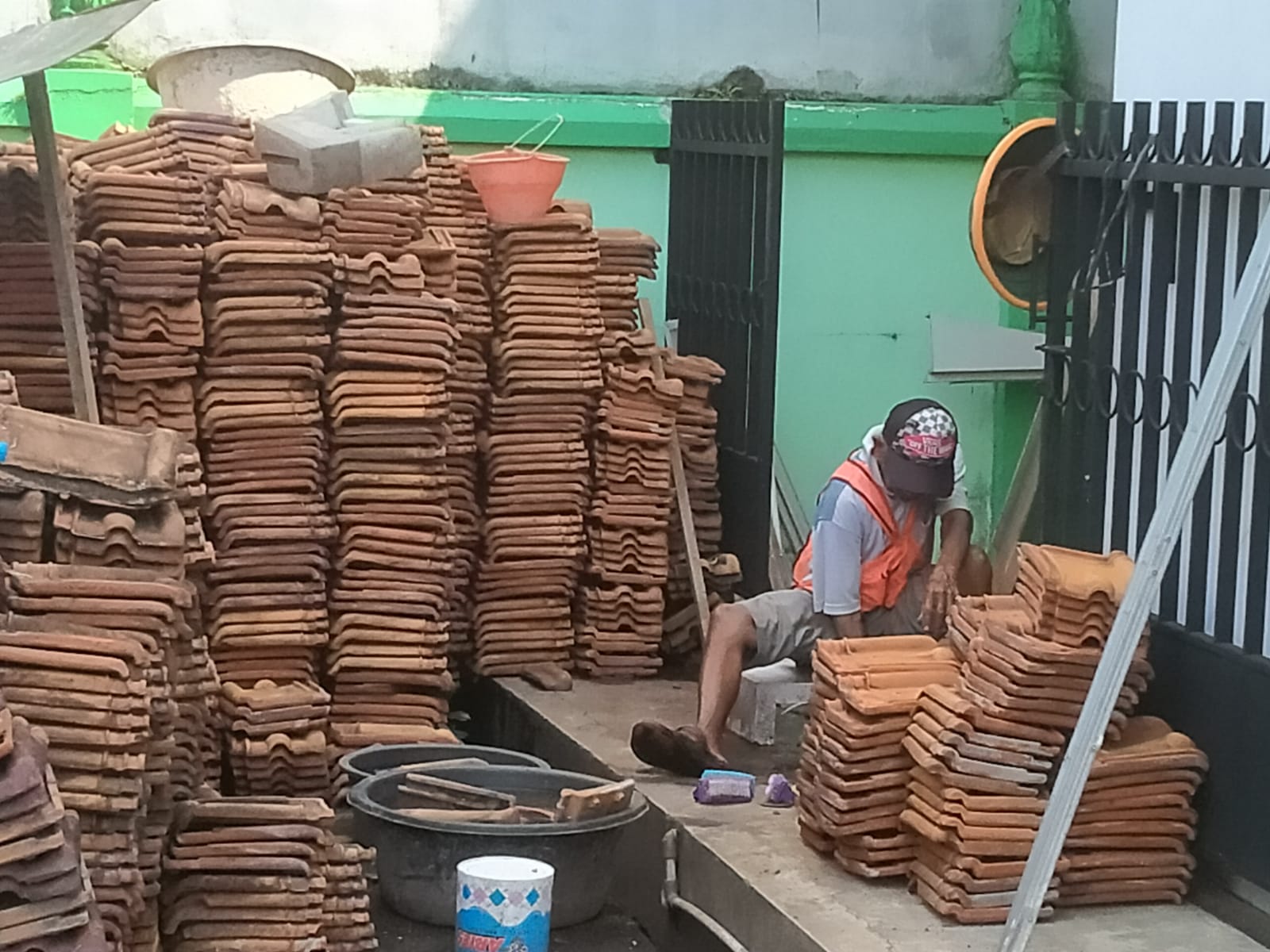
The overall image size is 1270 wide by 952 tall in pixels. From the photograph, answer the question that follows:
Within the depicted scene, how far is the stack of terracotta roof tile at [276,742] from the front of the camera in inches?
274

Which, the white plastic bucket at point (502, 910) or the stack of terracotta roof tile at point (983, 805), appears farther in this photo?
the white plastic bucket at point (502, 910)

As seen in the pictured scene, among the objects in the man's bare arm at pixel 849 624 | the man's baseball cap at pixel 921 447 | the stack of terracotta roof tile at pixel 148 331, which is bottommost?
the man's bare arm at pixel 849 624

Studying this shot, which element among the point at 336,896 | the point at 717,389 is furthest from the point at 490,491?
the point at 336,896

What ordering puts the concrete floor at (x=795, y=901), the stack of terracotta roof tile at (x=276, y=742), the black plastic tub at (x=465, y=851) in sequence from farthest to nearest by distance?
the stack of terracotta roof tile at (x=276, y=742) → the black plastic tub at (x=465, y=851) → the concrete floor at (x=795, y=901)

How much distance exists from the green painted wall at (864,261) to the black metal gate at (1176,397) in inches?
156

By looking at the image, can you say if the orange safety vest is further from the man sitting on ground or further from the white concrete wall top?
the white concrete wall top

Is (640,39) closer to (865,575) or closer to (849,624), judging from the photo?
(865,575)

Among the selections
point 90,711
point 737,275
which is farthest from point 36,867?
point 737,275

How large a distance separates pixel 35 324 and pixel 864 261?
464 centimetres

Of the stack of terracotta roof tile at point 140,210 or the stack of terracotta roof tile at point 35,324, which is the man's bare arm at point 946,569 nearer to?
the stack of terracotta roof tile at point 140,210

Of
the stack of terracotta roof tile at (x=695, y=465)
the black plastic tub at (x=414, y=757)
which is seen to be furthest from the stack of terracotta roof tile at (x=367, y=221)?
the black plastic tub at (x=414, y=757)

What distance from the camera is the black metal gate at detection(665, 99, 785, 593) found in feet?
27.0

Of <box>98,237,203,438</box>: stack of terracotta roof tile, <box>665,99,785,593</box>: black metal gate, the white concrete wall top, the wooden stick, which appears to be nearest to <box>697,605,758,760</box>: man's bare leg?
the wooden stick

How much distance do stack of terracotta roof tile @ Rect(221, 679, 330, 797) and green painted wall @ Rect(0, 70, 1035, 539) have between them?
337cm
